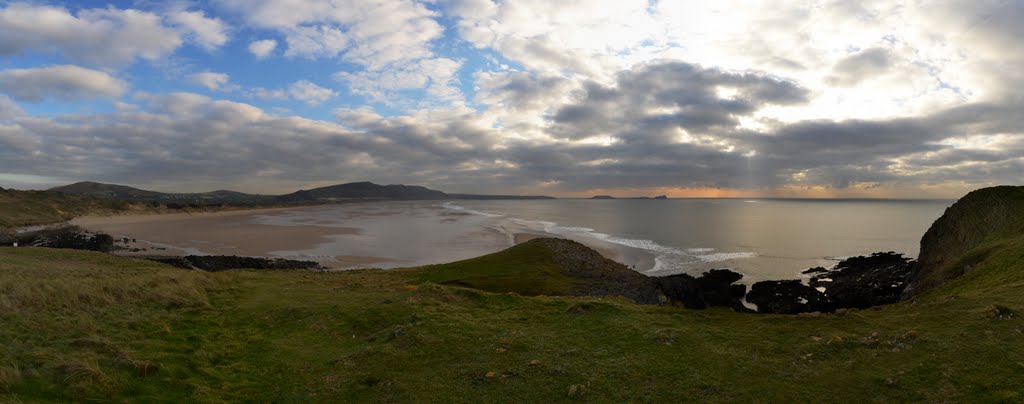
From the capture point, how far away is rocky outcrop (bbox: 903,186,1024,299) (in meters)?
33.3

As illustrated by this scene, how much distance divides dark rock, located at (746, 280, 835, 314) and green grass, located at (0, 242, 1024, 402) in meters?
12.8

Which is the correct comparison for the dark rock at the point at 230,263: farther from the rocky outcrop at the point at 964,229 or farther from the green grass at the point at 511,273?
the rocky outcrop at the point at 964,229

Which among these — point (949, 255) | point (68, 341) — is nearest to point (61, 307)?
point (68, 341)

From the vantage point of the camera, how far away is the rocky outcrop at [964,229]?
33344 mm

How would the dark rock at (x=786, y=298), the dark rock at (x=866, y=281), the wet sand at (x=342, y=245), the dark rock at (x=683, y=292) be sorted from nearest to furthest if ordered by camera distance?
the dark rock at (x=683, y=292) < the dark rock at (x=786, y=298) < the dark rock at (x=866, y=281) < the wet sand at (x=342, y=245)

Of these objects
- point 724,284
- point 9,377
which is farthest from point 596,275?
point 9,377

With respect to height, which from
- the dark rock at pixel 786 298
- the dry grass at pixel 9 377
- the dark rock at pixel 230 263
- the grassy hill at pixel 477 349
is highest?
the dry grass at pixel 9 377

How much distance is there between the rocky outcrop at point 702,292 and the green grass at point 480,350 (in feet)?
47.3

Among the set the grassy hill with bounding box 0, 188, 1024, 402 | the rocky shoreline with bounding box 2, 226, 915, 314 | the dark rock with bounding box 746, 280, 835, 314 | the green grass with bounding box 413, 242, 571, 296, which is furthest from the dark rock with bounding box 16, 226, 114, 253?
the dark rock with bounding box 746, 280, 835, 314

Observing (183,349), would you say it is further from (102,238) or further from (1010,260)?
(102,238)

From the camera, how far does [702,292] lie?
116ft

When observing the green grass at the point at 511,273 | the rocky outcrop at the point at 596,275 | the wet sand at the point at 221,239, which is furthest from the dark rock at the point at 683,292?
the wet sand at the point at 221,239

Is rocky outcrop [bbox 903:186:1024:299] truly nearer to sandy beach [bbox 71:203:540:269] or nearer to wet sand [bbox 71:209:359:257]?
sandy beach [bbox 71:203:540:269]

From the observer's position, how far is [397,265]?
2087 inches
